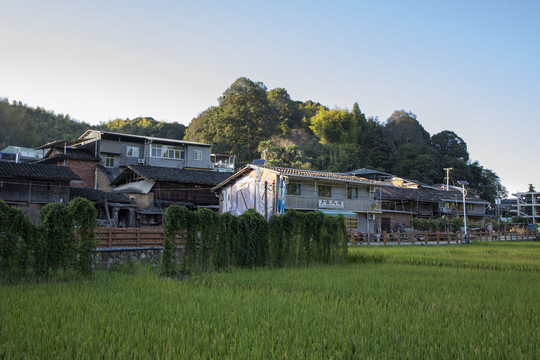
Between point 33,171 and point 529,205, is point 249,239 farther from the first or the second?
point 529,205

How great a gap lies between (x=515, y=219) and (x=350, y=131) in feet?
92.0

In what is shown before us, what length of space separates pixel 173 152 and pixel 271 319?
130 feet

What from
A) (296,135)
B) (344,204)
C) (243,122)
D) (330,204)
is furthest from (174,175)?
(296,135)

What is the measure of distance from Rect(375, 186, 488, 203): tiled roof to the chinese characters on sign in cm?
726

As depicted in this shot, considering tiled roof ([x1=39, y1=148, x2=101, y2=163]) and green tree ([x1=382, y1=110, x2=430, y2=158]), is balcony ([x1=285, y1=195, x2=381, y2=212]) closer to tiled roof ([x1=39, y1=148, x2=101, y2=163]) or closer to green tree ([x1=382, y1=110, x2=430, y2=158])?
tiled roof ([x1=39, y1=148, x2=101, y2=163])

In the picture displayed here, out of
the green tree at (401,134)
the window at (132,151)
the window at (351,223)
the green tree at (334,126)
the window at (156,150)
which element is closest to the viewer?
the window at (351,223)

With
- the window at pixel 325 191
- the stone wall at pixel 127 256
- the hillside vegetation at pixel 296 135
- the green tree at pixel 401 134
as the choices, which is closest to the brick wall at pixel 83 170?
the hillside vegetation at pixel 296 135

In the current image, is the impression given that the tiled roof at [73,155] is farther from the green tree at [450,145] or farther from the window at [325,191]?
the green tree at [450,145]

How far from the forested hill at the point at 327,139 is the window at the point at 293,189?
14220mm

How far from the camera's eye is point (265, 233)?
15430 millimetres

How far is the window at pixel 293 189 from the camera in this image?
102ft

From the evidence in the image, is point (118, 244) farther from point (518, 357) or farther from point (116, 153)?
point (116, 153)

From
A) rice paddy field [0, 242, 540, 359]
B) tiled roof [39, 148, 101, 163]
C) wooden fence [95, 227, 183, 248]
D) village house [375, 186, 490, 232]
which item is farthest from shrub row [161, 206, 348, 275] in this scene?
tiled roof [39, 148, 101, 163]

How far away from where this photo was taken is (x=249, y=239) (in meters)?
15.0
